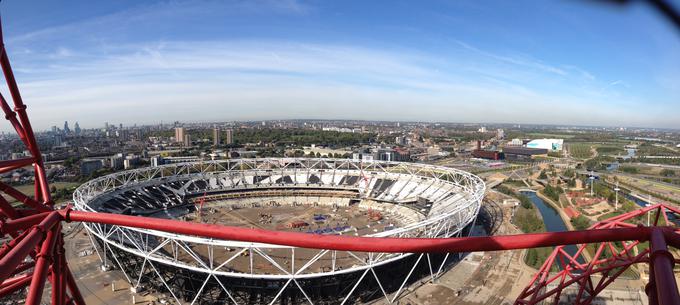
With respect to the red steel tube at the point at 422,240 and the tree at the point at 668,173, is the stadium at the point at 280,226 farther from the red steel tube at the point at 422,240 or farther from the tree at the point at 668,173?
the tree at the point at 668,173

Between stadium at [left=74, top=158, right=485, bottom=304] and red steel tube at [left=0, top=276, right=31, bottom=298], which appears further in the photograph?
stadium at [left=74, top=158, right=485, bottom=304]

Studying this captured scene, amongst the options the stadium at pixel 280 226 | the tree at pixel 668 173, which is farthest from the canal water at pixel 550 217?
the tree at pixel 668 173

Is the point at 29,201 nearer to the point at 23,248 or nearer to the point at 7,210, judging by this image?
the point at 7,210

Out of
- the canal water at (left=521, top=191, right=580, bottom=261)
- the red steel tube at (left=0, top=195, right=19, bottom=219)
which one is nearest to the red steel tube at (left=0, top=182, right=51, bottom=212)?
the red steel tube at (left=0, top=195, right=19, bottom=219)

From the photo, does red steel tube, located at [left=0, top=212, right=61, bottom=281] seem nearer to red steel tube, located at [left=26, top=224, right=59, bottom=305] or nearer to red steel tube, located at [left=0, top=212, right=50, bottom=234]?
red steel tube, located at [left=26, top=224, right=59, bottom=305]

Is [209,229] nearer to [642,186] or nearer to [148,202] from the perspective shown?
[148,202]

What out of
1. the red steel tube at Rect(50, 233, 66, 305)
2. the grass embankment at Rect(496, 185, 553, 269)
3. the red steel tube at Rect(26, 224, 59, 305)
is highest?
the red steel tube at Rect(26, 224, 59, 305)

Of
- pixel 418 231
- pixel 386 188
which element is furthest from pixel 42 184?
pixel 386 188
